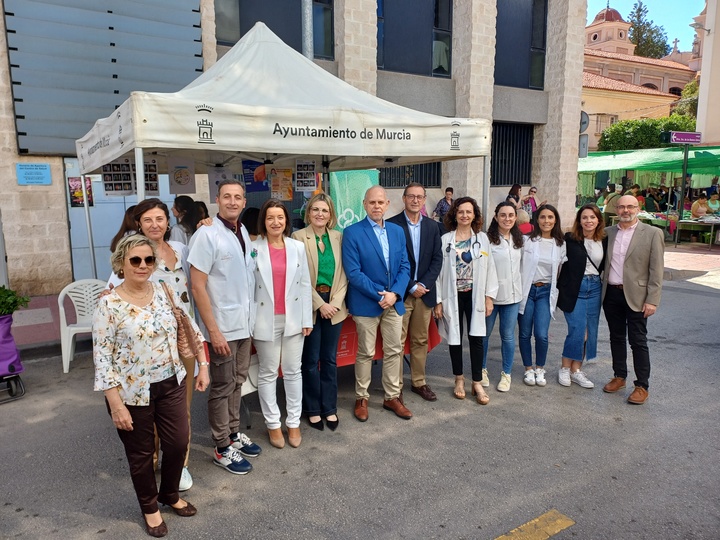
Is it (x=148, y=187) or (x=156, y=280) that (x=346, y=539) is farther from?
(x=148, y=187)

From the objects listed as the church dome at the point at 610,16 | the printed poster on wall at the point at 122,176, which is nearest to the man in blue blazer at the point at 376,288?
the printed poster on wall at the point at 122,176

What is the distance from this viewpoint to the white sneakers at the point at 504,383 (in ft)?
16.6

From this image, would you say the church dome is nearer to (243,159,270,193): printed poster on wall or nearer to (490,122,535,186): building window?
(490,122,535,186): building window

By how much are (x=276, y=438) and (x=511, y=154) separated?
1382 centimetres

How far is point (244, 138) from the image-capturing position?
438cm

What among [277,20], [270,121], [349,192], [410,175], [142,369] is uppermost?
[277,20]

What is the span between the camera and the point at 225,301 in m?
3.57

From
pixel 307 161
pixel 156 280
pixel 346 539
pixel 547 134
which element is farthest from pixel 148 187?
pixel 547 134

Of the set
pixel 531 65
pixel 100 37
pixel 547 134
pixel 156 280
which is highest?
pixel 531 65

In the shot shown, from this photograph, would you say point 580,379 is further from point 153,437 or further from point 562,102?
point 562,102

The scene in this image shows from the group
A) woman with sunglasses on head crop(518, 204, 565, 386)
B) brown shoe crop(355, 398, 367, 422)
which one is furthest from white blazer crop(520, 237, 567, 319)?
brown shoe crop(355, 398, 367, 422)

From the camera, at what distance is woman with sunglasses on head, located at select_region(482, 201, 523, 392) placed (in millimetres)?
4840

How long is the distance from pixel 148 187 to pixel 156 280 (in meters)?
2.90

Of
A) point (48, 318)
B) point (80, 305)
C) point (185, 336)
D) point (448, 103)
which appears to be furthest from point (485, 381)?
point (448, 103)
